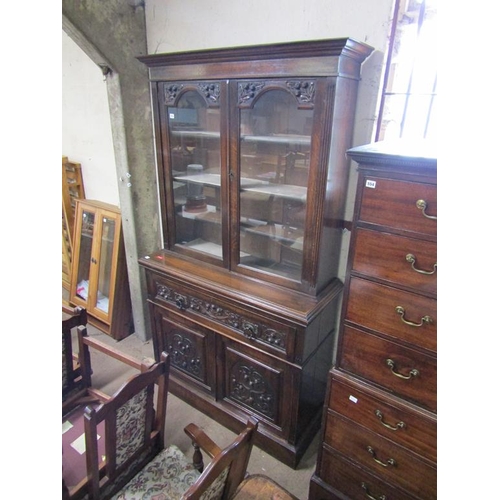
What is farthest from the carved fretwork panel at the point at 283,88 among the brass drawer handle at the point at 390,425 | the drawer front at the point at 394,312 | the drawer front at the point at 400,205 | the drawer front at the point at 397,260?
the brass drawer handle at the point at 390,425

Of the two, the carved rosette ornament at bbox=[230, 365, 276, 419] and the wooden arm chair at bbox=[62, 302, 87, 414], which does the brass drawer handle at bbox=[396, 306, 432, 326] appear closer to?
the carved rosette ornament at bbox=[230, 365, 276, 419]

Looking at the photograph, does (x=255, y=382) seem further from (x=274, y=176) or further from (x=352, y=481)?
(x=274, y=176)

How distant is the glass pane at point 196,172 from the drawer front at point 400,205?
3.11 ft

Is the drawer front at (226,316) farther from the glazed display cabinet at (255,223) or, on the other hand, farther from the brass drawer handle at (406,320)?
the brass drawer handle at (406,320)

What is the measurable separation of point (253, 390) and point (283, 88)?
4.97ft

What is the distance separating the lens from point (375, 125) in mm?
1556

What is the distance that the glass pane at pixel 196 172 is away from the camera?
1796mm

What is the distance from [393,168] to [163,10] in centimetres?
180

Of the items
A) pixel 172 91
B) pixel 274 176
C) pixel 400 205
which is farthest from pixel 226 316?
pixel 172 91
